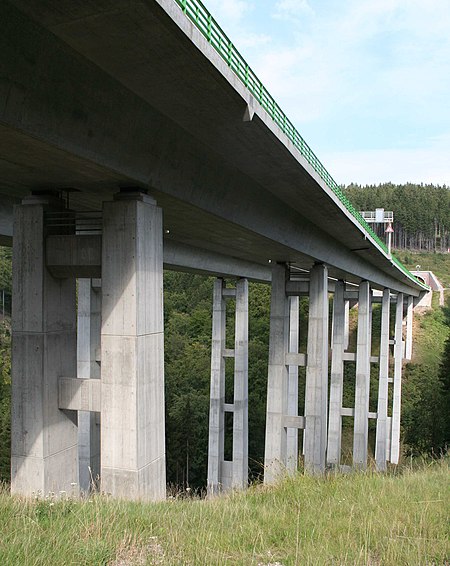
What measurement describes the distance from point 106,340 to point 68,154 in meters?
3.50

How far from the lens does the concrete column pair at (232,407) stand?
83.4 ft

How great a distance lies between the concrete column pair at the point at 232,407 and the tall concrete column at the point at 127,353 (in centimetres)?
1668

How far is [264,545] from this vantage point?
5332 mm

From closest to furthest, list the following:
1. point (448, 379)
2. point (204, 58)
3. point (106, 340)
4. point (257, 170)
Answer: point (204, 58), point (106, 340), point (257, 170), point (448, 379)

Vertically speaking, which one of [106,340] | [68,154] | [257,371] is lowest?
[257,371]

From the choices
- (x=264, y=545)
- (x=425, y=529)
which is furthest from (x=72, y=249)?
(x=425, y=529)

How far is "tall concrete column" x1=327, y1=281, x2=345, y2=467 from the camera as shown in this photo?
26.0 meters

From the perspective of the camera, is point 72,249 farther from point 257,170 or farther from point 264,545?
point 264,545

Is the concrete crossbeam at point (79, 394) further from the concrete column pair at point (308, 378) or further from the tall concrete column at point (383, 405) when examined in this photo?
the tall concrete column at point (383, 405)

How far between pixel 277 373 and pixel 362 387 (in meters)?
10.8

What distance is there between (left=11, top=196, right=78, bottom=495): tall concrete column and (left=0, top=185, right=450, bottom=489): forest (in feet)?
54.5

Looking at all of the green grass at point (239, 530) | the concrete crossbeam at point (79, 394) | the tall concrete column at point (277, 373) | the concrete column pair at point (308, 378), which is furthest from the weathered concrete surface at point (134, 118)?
the concrete column pair at point (308, 378)

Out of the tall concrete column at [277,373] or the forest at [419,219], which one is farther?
the forest at [419,219]

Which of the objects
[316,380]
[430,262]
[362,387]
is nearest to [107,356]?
[316,380]
